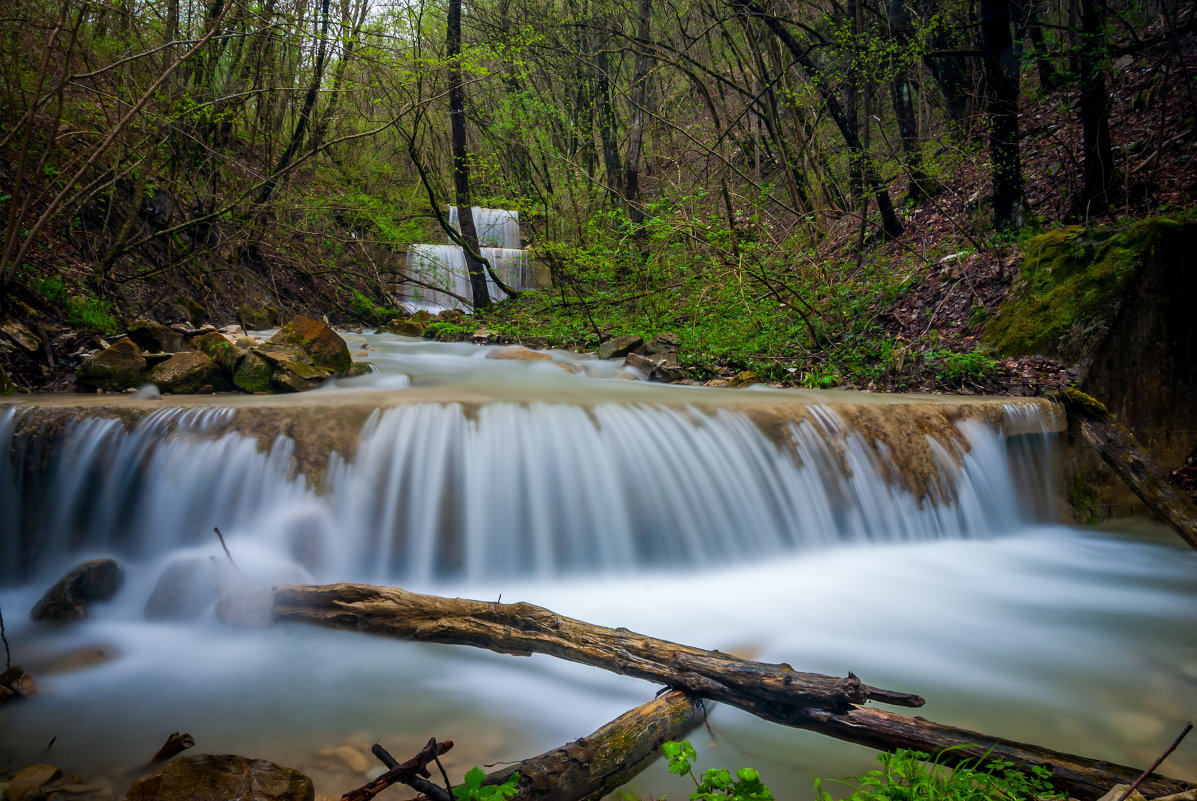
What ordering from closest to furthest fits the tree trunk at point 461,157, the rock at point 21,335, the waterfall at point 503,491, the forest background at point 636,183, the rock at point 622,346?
the waterfall at point 503,491
the rock at point 21,335
the forest background at point 636,183
the rock at point 622,346
the tree trunk at point 461,157

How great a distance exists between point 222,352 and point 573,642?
4.81 metres

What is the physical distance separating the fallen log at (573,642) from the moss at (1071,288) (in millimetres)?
5520

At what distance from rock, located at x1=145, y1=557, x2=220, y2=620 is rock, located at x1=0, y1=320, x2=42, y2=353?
374cm

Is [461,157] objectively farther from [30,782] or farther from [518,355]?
[30,782]

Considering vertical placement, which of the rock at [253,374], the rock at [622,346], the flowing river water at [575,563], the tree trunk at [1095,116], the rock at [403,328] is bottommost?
the flowing river water at [575,563]

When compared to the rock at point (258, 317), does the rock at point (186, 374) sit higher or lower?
lower

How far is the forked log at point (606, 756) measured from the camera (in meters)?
1.64

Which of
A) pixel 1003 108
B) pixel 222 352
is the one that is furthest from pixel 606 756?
pixel 1003 108

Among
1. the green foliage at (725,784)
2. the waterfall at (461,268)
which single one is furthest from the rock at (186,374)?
the waterfall at (461,268)

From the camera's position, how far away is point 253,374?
5.66 m

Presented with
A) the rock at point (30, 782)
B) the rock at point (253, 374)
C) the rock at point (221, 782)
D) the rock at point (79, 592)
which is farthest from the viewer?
the rock at point (253, 374)

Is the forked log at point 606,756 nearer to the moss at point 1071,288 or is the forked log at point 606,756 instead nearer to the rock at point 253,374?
the rock at point 253,374

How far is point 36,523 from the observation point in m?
3.84

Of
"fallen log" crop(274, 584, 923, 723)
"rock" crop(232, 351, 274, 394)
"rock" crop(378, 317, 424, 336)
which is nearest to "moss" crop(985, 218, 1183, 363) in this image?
"fallen log" crop(274, 584, 923, 723)
